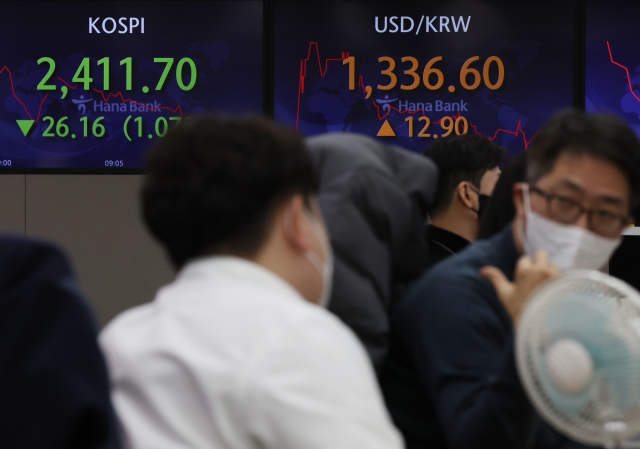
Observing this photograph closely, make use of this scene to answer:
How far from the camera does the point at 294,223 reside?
3.08 ft

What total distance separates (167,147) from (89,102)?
8.05ft

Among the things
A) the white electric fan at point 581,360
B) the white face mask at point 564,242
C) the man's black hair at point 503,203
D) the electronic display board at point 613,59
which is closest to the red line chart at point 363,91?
the electronic display board at point 613,59

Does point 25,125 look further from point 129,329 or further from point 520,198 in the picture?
point 129,329

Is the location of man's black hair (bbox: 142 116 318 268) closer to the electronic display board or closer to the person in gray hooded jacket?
the person in gray hooded jacket

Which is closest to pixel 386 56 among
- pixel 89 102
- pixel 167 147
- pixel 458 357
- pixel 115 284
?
pixel 89 102

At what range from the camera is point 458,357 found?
122 cm

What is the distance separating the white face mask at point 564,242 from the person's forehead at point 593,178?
6cm

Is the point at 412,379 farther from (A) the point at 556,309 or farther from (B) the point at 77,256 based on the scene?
(B) the point at 77,256

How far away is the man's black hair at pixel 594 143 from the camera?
1.30 m

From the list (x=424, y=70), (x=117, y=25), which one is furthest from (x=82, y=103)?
Answer: (x=424, y=70)

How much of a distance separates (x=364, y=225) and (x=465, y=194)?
953 mm

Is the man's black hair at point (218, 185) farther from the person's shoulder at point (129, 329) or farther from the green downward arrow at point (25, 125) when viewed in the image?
the green downward arrow at point (25, 125)

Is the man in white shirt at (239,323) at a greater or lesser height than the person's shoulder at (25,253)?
lesser

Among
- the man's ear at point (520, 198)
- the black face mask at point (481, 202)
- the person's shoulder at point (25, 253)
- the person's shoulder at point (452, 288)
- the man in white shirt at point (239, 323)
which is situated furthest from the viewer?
the black face mask at point (481, 202)
